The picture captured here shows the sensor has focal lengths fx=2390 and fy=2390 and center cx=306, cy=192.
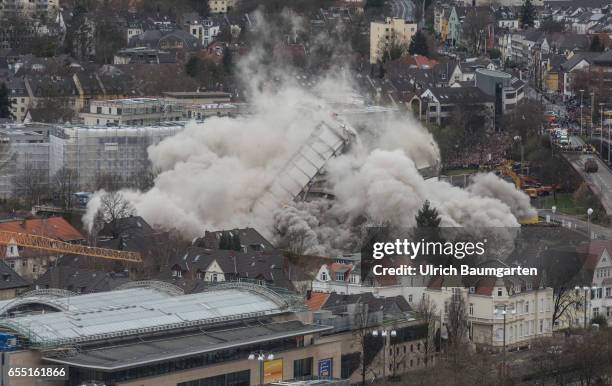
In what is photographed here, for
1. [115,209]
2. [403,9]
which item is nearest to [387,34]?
[403,9]

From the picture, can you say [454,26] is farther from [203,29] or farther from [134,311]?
[134,311]

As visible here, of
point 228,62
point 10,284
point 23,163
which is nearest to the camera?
point 10,284

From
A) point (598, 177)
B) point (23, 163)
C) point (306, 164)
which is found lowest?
point (598, 177)

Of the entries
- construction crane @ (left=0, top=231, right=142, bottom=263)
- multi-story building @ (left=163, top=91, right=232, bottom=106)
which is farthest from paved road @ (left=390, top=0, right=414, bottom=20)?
construction crane @ (left=0, top=231, right=142, bottom=263)

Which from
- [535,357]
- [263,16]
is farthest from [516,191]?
[263,16]

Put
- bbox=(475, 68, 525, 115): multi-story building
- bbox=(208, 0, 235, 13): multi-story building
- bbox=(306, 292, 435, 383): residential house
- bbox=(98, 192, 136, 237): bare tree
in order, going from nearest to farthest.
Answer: bbox=(306, 292, 435, 383): residential house → bbox=(98, 192, 136, 237): bare tree → bbox=(475, 68, 525, 115): multi-story building → bbox=(208, 0, 235, 13): multi-story building

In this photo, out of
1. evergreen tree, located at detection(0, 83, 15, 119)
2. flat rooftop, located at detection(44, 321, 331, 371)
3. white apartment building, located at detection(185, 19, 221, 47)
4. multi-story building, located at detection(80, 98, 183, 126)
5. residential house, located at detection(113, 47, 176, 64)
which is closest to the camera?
flat rooftop, located at detection(44, 321, 331, 371)

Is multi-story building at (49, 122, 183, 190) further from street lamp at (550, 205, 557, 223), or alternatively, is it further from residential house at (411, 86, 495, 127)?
residential house at (411, 86, 495, 127)
